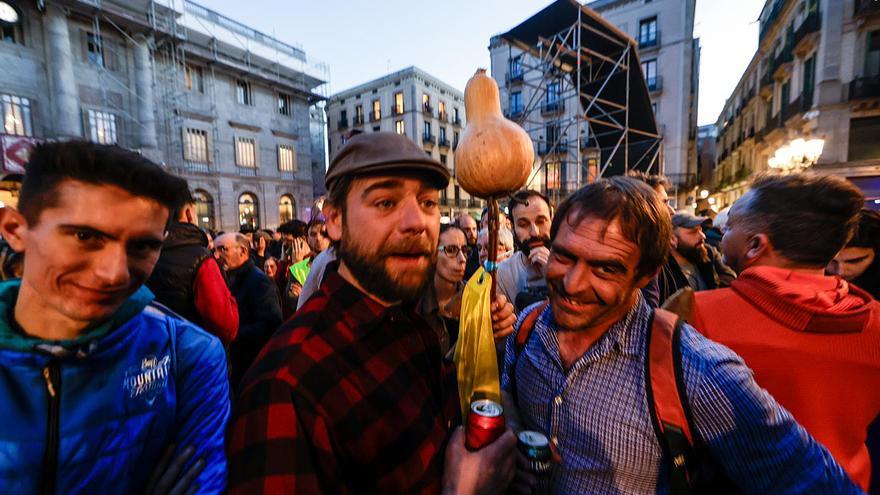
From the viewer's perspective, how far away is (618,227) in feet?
4.33

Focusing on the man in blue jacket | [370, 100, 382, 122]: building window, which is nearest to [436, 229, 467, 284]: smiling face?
the man in blue jacket

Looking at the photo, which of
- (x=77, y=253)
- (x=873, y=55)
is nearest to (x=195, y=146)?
(x=77, y=253)

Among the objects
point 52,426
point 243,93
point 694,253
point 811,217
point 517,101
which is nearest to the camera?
point 52,426

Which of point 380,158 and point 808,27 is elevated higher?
point 808,27

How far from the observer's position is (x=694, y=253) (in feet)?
10.7

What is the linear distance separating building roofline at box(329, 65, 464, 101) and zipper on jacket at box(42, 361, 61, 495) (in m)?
35.1

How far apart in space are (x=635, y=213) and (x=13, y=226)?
2074 millimetres

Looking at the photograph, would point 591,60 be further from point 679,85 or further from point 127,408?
point 679,85

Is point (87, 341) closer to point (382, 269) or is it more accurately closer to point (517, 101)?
point (382, 269)

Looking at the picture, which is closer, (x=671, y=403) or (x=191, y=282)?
(x=671, y=403)

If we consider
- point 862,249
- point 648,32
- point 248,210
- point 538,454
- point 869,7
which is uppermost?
point 648,32

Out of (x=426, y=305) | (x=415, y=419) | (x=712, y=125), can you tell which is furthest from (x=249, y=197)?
(x=712, y=125)

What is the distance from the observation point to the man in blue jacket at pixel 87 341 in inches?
38.7

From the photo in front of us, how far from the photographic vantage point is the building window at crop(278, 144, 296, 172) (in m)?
23.9
